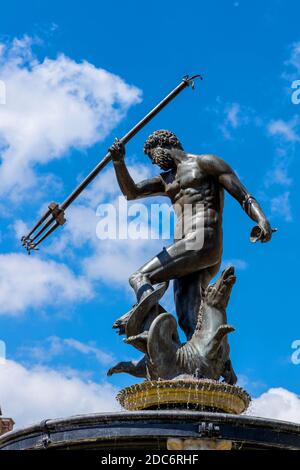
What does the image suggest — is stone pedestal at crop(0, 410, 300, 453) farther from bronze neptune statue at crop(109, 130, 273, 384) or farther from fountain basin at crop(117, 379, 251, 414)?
bronze neptune statue at crop(109, 130, 273, 384)

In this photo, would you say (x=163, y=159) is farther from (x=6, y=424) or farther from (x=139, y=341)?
(x=6, y=424)

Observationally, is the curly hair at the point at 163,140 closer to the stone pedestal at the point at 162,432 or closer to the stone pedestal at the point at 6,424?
the stone pedestal at the point at 162,432

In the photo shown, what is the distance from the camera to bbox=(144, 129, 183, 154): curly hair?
15594 millimetres

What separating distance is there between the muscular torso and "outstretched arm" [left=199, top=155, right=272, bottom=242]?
134 mm

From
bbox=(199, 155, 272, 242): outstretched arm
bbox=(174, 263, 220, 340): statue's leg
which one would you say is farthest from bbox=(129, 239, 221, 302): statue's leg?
bbox=(199, 155, 272, 242): outstretched arm

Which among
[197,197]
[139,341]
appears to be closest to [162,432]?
[139,341]

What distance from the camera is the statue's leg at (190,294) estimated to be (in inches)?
580

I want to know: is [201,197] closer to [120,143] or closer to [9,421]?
[120,143]

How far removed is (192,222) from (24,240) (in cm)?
327

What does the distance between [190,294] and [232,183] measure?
6.50 feet

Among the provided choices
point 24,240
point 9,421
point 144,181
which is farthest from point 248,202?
point 9,421

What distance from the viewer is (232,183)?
14.9 metres

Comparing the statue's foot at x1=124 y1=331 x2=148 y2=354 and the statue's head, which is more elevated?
the statue's head
